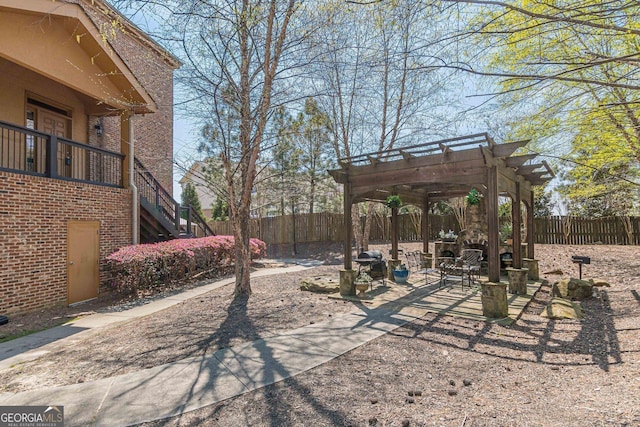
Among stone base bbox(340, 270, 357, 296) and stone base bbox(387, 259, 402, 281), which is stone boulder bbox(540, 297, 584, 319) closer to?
stone base bbox(340, 270, 357, 296)

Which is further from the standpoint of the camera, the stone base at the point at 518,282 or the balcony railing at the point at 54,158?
the stone base at the point at 518,282

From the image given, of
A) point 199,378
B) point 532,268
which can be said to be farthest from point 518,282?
point 199,378

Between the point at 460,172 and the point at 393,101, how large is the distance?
6.71 meters

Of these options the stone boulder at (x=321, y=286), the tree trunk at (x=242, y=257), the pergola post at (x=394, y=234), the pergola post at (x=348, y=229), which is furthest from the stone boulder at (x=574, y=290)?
the tree trunk at (x=242, y=257)

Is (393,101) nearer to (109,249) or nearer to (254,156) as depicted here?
(254,156)

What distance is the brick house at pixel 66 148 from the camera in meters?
6.48

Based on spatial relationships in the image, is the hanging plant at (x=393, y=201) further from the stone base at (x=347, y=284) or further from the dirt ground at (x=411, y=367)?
the dirt ground at (x=411, y=367)

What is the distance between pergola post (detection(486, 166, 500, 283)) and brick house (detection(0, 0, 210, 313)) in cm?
623

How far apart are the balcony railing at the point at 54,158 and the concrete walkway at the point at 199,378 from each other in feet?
13.1

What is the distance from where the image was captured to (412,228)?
728 inches

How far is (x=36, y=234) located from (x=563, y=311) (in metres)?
9.94

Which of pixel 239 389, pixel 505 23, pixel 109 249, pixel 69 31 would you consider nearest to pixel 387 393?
pixel 239 389

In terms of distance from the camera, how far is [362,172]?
7.69 m

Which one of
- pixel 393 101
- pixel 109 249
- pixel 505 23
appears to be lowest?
pixel 109 249
